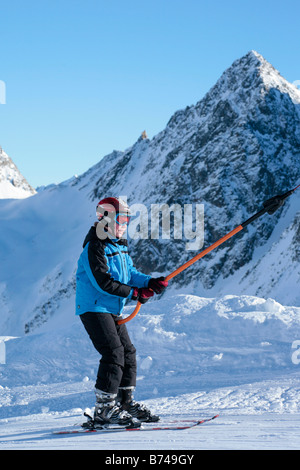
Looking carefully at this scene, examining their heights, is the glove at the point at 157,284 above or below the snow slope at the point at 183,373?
above

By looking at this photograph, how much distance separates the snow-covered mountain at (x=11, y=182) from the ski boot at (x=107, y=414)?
113955 mm

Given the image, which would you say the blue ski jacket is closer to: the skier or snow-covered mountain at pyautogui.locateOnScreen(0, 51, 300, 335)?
the skier

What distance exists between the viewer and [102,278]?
498 cm

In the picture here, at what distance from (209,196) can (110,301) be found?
71.3 meters

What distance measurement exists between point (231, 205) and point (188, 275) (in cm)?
1268

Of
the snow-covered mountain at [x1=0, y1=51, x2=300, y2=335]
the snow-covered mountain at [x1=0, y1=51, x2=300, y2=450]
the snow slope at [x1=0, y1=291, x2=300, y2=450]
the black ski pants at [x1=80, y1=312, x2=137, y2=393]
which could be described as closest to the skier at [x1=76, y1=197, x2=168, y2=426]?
the black ski pants at [x1=80, y1=312, x2=137, y2=393]

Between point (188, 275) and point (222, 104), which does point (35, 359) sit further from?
point (222, 104)

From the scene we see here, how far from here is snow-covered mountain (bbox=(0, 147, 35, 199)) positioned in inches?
4656

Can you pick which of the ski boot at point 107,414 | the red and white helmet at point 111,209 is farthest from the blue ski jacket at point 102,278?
the ski boot at point 107,414

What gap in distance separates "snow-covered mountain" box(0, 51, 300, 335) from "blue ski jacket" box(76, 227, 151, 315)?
50728 mm

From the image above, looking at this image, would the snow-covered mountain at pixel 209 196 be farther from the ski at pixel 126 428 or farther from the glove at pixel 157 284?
the ski at pixel 126 428

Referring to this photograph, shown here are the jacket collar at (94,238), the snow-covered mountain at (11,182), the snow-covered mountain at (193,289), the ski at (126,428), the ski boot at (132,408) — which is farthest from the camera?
the snow-covered mountain at (11,182)

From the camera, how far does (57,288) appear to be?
265ft

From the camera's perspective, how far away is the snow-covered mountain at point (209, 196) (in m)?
66.3
